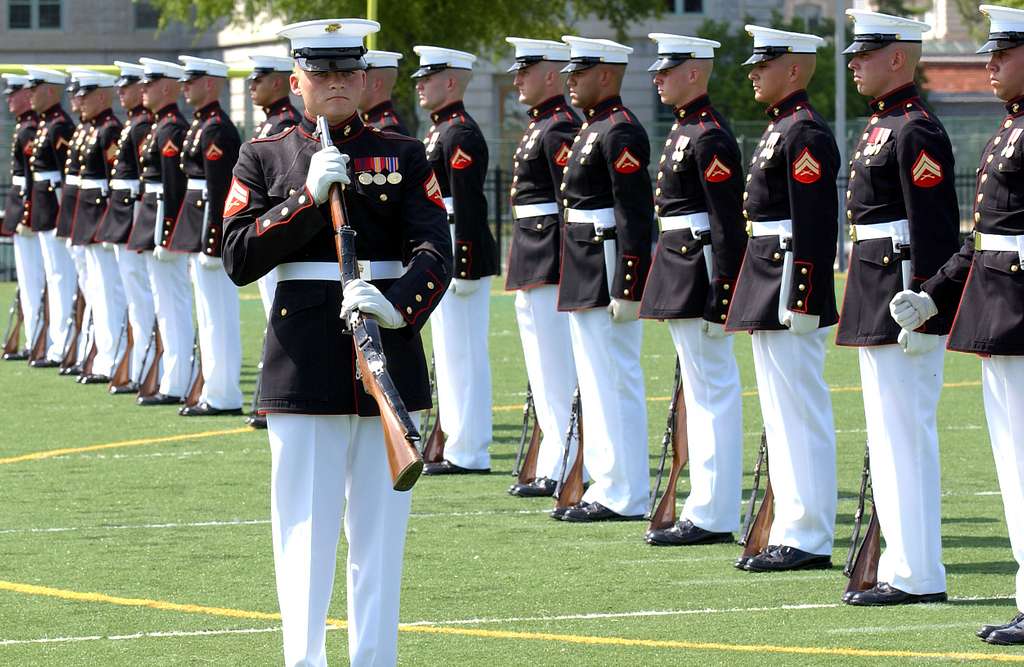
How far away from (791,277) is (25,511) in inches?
170

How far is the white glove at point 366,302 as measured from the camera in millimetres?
6051

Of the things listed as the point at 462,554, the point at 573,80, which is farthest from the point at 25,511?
the point at 573,80

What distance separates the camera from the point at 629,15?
137 feet

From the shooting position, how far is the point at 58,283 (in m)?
17.8

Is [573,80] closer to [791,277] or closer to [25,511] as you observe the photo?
[791,277]

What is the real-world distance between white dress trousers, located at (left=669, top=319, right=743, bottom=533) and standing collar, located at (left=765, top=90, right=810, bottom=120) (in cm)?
113

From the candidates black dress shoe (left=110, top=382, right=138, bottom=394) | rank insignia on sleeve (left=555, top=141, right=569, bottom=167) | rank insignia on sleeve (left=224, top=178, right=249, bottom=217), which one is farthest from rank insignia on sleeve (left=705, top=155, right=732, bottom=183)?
black dress shoe (left=110, top=382, right=138, bottom=394)

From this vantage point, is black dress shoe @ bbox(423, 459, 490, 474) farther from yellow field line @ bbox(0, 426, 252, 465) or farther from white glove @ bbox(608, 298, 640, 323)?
white glove @ bbox(608, 298, 640, 323)

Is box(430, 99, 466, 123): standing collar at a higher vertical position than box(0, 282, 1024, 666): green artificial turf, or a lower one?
higher

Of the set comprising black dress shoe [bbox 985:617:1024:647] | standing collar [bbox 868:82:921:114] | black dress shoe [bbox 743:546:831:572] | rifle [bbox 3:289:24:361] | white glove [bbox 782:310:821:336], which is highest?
standing collar [bbox 868:82:921:114]

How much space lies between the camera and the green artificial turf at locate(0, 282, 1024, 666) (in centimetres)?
743

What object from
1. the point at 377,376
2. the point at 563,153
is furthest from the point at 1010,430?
the point at 563,153

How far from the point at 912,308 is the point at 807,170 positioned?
1132 mm

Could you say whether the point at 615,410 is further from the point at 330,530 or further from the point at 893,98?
the point at 330,530
